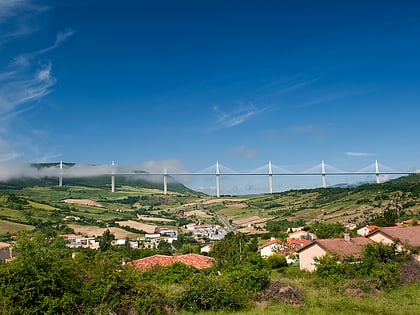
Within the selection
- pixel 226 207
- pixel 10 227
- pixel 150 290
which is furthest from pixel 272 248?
pixel 226 207

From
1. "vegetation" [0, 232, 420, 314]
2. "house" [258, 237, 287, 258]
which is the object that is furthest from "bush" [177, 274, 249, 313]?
"house" [258, 237, 287, 258]

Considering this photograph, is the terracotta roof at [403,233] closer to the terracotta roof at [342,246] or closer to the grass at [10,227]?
the terracotta roof at [342,246]

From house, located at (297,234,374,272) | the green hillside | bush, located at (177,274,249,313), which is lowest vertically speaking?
bush, located at (177,274,249,313)

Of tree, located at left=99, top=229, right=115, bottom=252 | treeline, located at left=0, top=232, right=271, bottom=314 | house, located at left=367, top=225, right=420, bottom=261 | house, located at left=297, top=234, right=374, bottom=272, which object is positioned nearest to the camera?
treeline, located at left=0, top=232, right=271, bottom=314

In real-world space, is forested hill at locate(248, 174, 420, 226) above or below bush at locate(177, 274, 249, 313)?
above

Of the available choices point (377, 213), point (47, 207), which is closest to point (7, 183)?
point (47, 207)

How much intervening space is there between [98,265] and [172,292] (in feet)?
9.79

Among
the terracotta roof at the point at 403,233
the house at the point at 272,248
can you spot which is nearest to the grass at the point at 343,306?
the terracotta roof at the point at 403,233

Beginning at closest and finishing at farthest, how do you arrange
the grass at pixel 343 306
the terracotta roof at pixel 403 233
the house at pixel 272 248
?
the grass at pixel 343 306, the terracotta roof at pixel 403 233, the house at pixel 272 248

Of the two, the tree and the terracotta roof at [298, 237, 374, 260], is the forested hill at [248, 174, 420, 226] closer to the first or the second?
the terracotta roof at [298, 237, 374, 260]

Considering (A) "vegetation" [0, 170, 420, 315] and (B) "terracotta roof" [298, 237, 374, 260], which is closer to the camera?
(A) "vegetation" [0, 170, 420, 315]

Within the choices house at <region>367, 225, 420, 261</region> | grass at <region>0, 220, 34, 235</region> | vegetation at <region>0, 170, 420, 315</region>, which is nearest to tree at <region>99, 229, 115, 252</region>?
vegetation at <region>0, 170, 420, 315</region>

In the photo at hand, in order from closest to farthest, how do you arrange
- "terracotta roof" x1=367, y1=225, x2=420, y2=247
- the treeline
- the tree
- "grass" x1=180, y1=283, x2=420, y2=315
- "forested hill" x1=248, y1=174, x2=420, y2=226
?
1. the treeline
2. "grass" x1=180, y1=283, x2=420, y2=315
3. "terracotta roof" x1=367, y1=225, x2=420, y2=247
4. the tree
5. "forested hill" x1=248, y1=174, x2=420, y2=226

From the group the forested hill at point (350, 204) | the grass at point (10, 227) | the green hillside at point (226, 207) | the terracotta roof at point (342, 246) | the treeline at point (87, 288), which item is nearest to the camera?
the treeline at point (87, 288)
